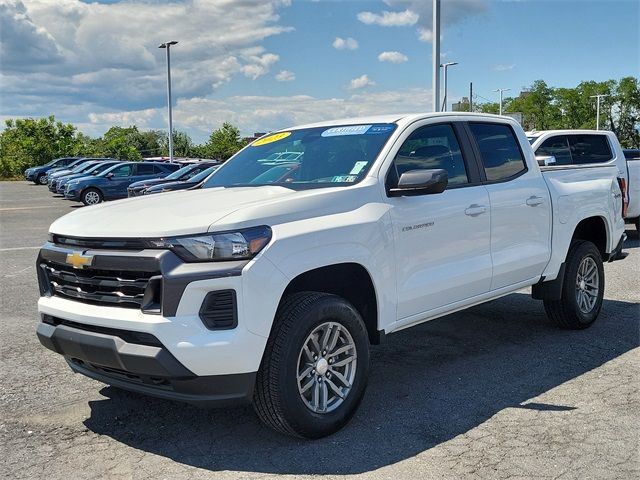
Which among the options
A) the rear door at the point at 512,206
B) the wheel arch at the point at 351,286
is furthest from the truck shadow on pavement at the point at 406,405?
the rear door at the point at 512,206

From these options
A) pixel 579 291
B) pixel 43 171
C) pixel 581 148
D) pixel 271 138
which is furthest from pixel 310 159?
pixel 43 171

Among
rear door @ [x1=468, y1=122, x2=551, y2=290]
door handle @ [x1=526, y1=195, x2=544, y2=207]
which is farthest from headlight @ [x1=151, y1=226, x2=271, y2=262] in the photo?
door handle @ [x1=526, y1=195, x2=544, y2=207]

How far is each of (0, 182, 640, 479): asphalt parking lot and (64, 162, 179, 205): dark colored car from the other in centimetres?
1888

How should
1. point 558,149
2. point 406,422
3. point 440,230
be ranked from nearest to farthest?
point 406,422 < point 440,230 < point 558,149

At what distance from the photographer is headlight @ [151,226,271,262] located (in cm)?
356

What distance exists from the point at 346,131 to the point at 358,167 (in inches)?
21.3

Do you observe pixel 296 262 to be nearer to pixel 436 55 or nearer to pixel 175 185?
pixel 175 185

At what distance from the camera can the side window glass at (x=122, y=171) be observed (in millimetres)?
25000

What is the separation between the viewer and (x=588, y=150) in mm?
11586

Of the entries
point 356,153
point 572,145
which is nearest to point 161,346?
point 356,153

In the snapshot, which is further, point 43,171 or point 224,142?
point 224,142

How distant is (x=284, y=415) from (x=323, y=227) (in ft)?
3.59

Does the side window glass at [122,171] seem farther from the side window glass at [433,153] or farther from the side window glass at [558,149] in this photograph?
the side window glass at [433,153]

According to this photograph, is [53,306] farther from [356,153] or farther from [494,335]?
[494,335]
